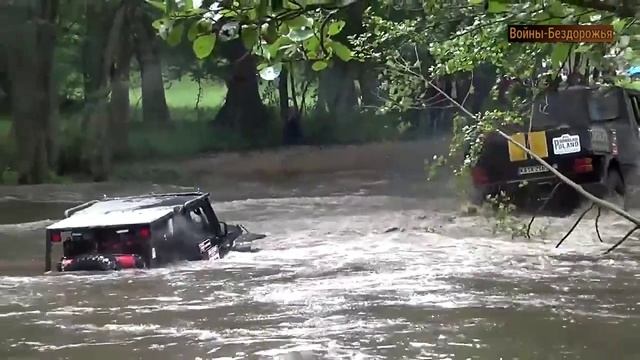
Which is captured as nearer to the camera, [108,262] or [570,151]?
[108,262]

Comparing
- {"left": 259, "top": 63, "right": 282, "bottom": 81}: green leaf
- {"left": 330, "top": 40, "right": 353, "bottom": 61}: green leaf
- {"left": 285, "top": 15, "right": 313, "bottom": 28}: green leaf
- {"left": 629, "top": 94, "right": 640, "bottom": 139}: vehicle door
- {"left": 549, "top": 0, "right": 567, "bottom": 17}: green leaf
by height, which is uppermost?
{"left": 549, "top": 0, "right": 567, "bottom": 17}: green leaf

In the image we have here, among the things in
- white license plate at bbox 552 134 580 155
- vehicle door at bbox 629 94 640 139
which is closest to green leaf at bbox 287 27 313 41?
white license plate at bbox 552 134 580 155

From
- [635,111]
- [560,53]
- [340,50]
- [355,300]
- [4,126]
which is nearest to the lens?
[340,50]

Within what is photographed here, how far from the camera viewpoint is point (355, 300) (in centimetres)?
952

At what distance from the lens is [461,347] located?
25.2 ft

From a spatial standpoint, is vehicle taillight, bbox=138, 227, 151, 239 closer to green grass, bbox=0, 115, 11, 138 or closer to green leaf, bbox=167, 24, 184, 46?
green leaf, bbox=167, 24, 184, 46

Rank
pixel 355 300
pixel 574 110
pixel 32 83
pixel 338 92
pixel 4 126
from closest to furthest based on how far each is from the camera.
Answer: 1. pixel 355 300
2. pixel 574 110
3. pixel 32 83
4. pixel 4 126
5. pixel 338 92

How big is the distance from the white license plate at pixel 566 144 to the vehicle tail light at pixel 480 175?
1.00 meters

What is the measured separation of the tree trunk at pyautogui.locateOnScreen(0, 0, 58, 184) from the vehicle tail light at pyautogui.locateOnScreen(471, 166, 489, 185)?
12.2 m

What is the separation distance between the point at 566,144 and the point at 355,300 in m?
4.79

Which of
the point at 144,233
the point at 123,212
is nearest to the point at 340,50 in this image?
the point at 144,233

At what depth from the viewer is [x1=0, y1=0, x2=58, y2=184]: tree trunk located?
22297 mm

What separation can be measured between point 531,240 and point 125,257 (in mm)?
5120

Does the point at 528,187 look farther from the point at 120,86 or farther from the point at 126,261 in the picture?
the point at 120,86
